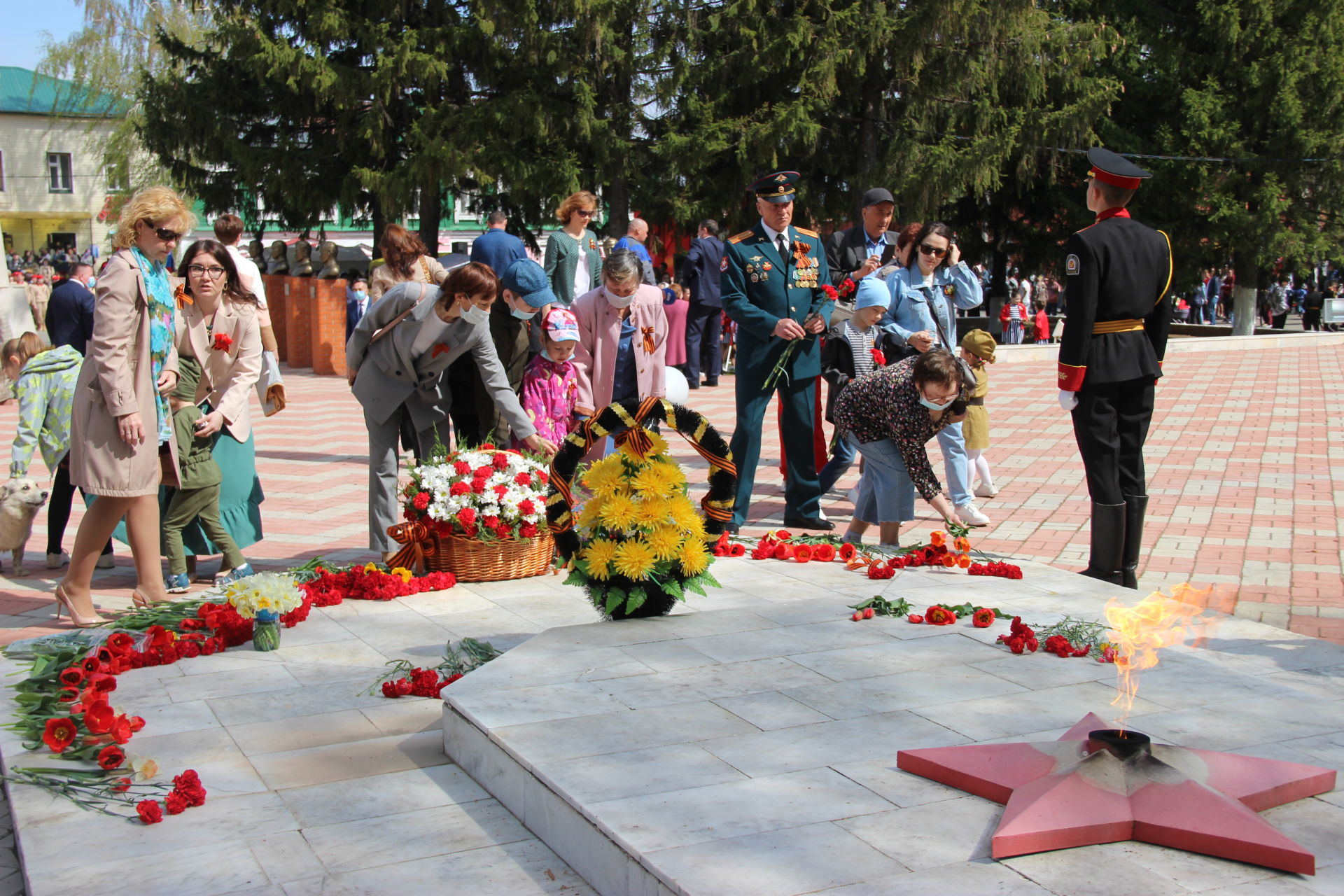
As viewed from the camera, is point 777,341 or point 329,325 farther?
point 329,325

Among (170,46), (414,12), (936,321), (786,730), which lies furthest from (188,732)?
(170,46)

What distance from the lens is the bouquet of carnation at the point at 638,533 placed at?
15.1 feet

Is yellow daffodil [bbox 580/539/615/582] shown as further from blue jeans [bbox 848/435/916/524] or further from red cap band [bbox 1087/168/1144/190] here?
red cap band [bbox 1087/168/1144/190]

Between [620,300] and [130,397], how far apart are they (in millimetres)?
2737

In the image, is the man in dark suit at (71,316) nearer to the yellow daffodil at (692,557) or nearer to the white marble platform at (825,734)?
the white marble platform at (825,734)

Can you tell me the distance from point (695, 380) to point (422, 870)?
527 inches

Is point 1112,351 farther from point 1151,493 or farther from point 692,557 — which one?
point 1151,493

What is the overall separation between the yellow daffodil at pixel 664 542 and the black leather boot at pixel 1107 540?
2.35m

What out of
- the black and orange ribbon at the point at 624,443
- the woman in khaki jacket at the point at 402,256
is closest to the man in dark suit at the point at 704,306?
the woman in khaki jacket at the point at 402,256

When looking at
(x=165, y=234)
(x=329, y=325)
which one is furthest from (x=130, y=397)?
(x=329, y=325)

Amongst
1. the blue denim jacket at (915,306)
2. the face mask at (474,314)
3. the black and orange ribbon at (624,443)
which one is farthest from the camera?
the blue denim jacket at (915,306)

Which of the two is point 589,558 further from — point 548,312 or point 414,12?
point 414,12

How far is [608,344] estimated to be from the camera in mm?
7086

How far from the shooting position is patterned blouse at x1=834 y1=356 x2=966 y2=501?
6262mm
